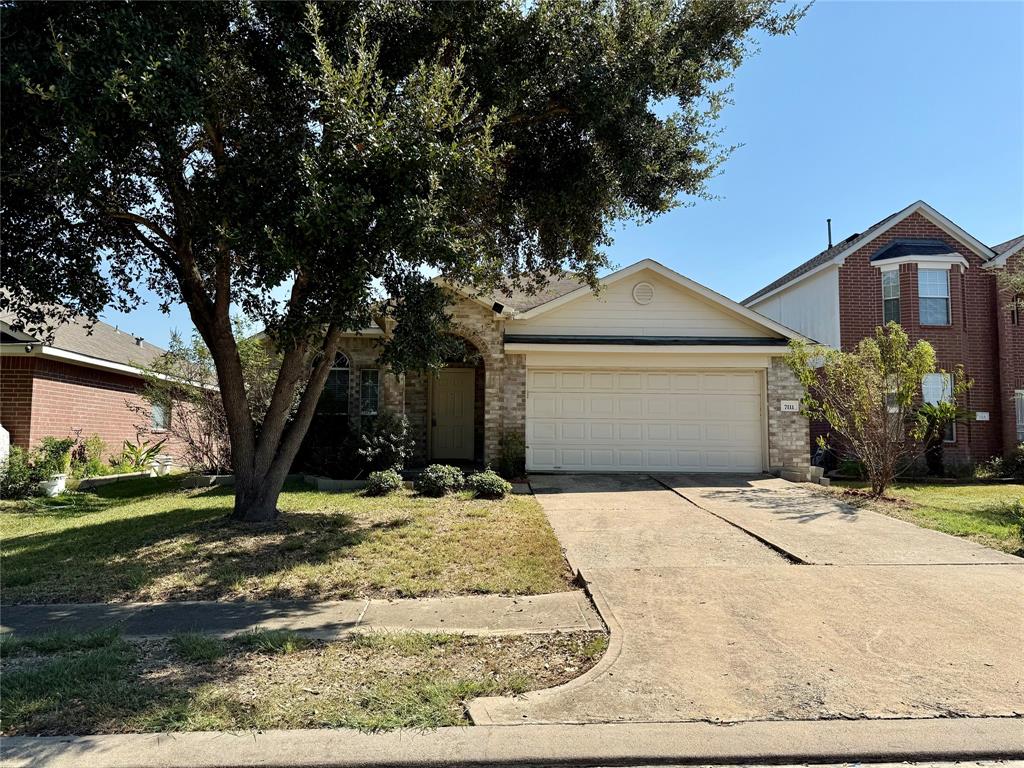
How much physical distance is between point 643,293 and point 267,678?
12.1m

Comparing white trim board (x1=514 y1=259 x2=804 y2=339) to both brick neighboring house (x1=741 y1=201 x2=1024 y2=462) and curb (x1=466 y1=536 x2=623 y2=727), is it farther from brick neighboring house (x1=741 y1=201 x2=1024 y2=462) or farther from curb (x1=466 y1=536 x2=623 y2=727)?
curb (x1=466 y1=536 x2=623 y2=727)

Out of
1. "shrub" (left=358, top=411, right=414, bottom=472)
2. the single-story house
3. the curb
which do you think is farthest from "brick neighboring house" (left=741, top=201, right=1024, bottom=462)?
the curb

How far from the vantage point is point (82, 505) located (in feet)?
35.6

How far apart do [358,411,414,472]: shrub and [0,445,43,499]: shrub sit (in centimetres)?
590

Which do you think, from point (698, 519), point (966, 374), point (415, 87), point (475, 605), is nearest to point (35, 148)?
point (415, 87)

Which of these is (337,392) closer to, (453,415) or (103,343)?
(453,415)

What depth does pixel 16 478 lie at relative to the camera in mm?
11492

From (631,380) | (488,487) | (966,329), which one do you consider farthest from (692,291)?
(966,329)

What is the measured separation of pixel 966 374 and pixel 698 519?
13.4m

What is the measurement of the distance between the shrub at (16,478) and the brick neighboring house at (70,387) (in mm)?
1184

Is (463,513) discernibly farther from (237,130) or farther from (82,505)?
(82,505)

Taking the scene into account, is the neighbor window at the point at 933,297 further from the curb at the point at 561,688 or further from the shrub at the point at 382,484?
the curb at the point at 561,688

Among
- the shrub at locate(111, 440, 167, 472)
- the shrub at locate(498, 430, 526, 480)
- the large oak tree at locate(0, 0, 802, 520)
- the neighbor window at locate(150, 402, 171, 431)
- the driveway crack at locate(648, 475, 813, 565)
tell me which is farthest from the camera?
the neighbor window at locate(150, 402, 171, 431)

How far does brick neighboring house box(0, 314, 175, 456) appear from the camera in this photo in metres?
12.7
